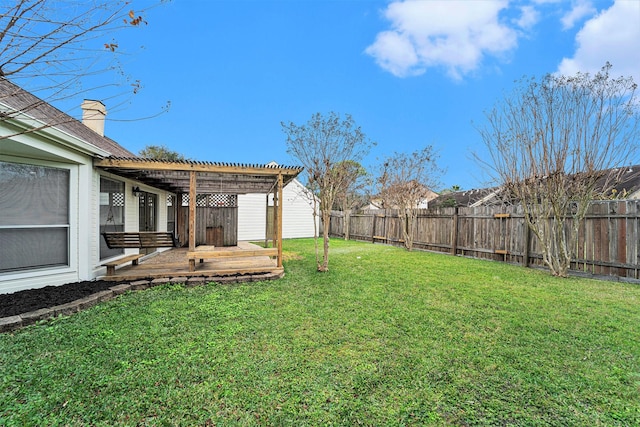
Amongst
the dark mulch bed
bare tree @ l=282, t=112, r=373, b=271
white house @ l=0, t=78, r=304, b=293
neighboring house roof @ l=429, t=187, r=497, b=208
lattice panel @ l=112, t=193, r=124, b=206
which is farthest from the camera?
neighboring house roof @ l=429, t=187, r=497, b=208

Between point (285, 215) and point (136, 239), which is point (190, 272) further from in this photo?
point (285, 215)

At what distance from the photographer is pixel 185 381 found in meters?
2.44

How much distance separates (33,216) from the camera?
4664 millimetres

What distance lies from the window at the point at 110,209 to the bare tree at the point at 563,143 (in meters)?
9.04

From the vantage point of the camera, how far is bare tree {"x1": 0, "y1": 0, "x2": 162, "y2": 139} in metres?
2.01

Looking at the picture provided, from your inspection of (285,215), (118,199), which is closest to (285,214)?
(285,215)

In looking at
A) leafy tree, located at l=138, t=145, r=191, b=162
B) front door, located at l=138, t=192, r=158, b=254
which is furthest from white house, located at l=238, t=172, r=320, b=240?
leafy tree, located at l=138, t=145, r=191, b=162

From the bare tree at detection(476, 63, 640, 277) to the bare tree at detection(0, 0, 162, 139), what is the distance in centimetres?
785

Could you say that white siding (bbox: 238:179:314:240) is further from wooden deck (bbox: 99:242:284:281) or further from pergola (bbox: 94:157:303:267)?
wooden deck (bbox: 99:242:284:281)

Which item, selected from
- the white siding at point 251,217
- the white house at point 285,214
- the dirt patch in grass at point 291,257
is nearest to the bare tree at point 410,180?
the white house at point 285,214

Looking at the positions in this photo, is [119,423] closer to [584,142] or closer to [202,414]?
[202,414]

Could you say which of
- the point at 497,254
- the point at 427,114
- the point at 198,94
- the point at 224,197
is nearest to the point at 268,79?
the point at 198,94

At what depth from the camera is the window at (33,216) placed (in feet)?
14.4

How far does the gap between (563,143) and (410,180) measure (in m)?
6.18
